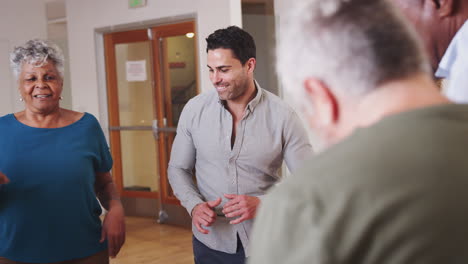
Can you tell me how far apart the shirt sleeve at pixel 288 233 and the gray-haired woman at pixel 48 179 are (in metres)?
1.57

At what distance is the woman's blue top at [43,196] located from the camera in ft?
7.02

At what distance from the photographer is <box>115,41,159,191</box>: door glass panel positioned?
6.89 metres

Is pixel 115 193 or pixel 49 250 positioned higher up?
pixel 115 193

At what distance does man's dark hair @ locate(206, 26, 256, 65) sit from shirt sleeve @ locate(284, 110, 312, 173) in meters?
0.34

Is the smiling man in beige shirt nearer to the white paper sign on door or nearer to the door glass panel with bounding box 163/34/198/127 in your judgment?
the door glass panel with bounding box 163/34/198/127

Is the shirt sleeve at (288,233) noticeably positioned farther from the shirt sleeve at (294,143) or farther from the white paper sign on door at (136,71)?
the white paper sign on door at (136,71)

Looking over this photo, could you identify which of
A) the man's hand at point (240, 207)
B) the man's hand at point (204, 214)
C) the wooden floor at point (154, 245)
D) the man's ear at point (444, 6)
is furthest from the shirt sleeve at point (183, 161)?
the wooden floor at point (154, 245)

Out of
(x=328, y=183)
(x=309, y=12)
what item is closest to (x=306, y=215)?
(x=328, y=183)

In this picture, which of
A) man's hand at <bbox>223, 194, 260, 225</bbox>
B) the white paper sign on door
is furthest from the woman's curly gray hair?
the white paper sign on door

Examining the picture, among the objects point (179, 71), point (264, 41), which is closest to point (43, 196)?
point (264, 41)

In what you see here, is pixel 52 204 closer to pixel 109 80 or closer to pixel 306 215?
pixel 306 215

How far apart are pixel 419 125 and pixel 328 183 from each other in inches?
5.5

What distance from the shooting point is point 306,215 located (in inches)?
28.2

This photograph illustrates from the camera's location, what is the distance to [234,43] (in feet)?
8.02
